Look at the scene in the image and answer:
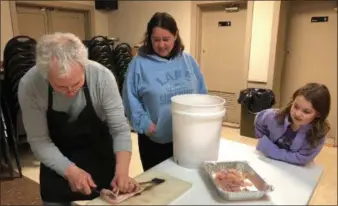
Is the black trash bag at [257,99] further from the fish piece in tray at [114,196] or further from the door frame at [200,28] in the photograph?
the fish piece in tray at [114,196]

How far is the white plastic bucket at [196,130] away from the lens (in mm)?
1022

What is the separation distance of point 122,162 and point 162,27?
65 centimetres

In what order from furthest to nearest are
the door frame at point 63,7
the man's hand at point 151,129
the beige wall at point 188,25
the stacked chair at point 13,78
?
the door frame at point 63,7 → the beige wall at point 188,25 → the stacked chair at point 13,78 → the man's hand at point 151,129

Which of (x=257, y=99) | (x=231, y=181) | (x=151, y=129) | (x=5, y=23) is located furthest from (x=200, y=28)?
(x=231, y=181)

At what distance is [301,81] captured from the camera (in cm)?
353

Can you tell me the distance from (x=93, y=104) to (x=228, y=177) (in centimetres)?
58

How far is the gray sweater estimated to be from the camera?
1007 millimetres

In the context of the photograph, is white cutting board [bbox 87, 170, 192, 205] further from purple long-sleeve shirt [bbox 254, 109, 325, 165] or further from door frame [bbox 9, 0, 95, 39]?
door frame [bbox 9, 0, 95, 39]

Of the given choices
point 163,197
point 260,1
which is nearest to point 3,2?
point 260,1

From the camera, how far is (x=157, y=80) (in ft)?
4.24

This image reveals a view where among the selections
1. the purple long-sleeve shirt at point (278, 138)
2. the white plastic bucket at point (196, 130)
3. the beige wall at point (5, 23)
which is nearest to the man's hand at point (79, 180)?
the white plastic bucket at point (196, 130)

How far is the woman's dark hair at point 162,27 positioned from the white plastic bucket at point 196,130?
0.33 m

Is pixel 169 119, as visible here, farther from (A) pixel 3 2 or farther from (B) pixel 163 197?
(A) pixel 3 2

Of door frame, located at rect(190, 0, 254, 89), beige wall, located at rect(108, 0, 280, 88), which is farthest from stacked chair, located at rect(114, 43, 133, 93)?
door frame, located at rect(190, 0, 254, 89)
